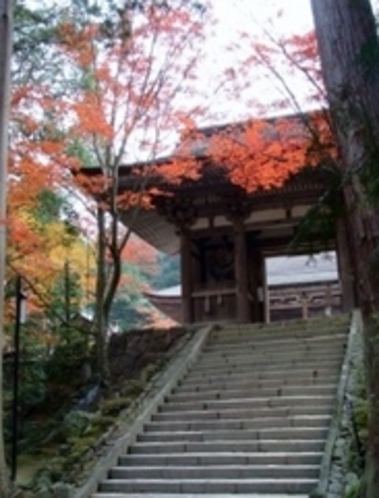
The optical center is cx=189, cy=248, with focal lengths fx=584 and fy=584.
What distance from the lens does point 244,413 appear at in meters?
8.02

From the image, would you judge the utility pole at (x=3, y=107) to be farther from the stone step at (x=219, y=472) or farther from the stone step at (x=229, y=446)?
the stone step at (x=229, y=446)

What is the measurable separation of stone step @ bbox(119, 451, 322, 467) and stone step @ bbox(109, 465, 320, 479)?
0.41 ft

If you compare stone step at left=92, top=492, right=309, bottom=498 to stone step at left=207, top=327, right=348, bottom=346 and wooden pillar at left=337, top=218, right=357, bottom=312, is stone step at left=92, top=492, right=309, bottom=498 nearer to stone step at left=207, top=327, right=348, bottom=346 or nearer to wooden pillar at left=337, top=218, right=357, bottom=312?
stone step at left=207, top=327, right=348, bottom=346

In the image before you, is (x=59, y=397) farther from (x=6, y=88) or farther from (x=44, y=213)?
(x=6, y=88)

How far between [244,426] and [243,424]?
0.09ft

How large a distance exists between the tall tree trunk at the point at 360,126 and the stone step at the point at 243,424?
3.34 metres

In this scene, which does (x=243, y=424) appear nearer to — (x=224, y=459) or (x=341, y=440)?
(x=224, y=459)

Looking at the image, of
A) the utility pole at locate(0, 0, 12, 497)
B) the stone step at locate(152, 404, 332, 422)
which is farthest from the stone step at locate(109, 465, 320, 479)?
the utility pole at locate(0, 0, 12, 497)

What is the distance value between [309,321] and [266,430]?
424cm

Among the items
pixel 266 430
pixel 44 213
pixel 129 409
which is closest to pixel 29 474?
pixel 129 409

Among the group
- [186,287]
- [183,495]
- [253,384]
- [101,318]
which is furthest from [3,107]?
[186,287]

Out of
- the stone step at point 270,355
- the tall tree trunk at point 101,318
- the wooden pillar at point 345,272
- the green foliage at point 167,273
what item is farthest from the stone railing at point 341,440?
the green foliage at point 167,273

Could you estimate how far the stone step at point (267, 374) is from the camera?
28.8 ft

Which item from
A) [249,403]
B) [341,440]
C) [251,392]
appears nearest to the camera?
[341,440]
